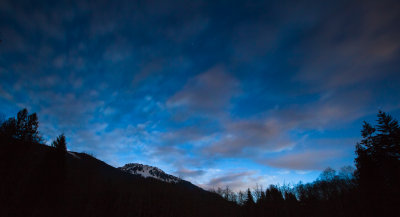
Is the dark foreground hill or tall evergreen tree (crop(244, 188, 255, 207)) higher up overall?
the dark foreground hill

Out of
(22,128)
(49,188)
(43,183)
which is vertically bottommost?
(49,188)

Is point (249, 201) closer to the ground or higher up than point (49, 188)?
closer to the ground

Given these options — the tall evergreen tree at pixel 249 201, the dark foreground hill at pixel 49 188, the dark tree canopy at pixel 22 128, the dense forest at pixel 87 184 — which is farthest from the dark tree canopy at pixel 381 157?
the dark tree canopy at pixel 22 128

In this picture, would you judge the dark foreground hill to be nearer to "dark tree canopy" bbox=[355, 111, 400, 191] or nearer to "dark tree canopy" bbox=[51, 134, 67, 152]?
"dark tree canopy" bbox=[51, 134, 67, 152]

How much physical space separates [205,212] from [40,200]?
131 ft

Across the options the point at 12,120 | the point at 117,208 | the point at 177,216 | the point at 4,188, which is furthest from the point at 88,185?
the point at 177,216

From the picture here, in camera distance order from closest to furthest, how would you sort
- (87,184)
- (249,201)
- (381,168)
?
(381,168)
(87,184)
(249,201)

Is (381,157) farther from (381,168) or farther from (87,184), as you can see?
(87,184)

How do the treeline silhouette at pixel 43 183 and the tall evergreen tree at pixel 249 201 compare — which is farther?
the tall evergreen tree at pixel 249 201

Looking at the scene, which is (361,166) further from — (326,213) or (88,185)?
(88,185)

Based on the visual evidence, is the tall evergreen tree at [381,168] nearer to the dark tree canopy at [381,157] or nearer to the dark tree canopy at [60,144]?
the dark tree canopy at [381,157]

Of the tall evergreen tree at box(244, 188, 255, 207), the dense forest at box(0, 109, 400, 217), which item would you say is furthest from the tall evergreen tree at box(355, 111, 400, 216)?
the tall evergreen tree at box(244, 188, 255, 207)

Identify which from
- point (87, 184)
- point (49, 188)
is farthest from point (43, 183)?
point (87, 184)

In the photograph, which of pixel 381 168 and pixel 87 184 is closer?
pixel 381 168
